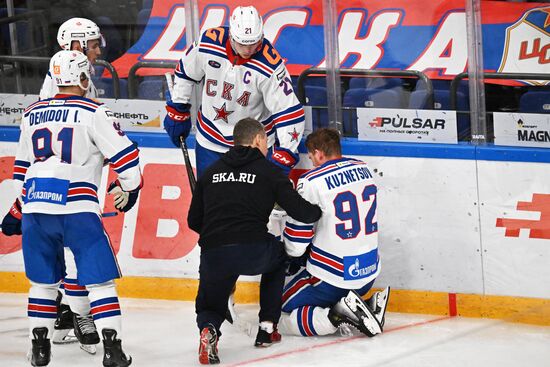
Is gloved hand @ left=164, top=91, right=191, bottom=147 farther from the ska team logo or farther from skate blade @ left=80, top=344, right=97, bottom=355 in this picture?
the ska team logo

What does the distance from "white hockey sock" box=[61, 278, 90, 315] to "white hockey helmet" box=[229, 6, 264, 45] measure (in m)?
1.38

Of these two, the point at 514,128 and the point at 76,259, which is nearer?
the point at 76,259

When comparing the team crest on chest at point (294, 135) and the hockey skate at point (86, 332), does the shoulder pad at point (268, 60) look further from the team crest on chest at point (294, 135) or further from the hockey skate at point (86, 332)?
the hockey skate at point (86, 332)

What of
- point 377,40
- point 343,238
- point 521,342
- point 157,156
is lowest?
point 521,342

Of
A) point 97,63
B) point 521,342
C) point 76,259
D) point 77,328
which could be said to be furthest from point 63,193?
point 521,342

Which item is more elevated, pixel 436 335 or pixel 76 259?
pixel 76 259

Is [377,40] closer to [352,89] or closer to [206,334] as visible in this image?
[352,89]

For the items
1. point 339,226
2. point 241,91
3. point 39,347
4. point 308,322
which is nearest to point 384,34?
point 241,91

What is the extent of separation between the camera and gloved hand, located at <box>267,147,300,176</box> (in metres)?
5.79

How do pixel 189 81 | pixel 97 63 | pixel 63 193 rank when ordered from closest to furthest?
pixel 63 193 → pixel 189 81 → pixel 97 63

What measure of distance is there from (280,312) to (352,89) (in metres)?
1.33

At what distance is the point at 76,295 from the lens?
5.32 meters

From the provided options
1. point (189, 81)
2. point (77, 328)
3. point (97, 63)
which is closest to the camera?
point (77, 328)

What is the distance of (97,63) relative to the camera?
653cm
